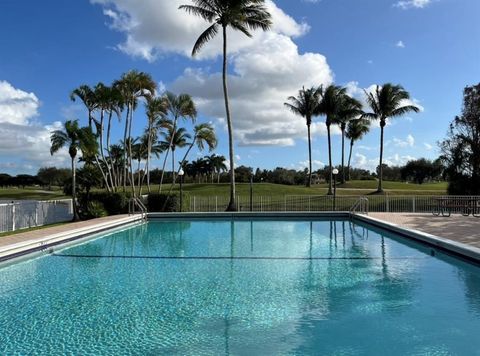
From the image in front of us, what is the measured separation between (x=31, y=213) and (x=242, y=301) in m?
11.9

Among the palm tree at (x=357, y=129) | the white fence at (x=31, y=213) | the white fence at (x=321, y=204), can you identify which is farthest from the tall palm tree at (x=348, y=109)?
the white fence at (x=31, y=213)

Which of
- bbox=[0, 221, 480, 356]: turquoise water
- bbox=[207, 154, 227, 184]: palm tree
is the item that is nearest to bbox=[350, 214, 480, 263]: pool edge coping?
bbox=[0, 221, 480, 356]: turquoise water

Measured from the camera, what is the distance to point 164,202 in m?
21.6

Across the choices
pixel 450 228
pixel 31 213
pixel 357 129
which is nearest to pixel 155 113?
pixel 31 213

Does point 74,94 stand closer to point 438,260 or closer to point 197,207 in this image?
point 197,207

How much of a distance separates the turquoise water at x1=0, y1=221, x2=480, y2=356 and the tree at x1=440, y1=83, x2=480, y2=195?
16.1 meters

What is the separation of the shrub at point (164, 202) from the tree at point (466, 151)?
17.2m

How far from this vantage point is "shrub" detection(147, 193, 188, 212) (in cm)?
2159

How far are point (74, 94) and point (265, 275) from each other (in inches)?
690

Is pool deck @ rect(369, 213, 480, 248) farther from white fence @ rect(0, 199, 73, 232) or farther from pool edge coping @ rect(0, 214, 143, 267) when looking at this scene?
white fence @ rect(0, 199, 73, 232)

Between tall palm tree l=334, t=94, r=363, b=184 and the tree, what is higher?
tall palm tree l=334, t=94, r=363, b=184

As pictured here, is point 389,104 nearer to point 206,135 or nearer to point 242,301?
point 206,135

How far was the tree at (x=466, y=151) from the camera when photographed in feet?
84.1

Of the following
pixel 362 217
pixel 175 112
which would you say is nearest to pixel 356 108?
pixel 175 112
